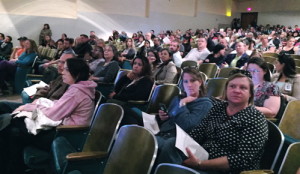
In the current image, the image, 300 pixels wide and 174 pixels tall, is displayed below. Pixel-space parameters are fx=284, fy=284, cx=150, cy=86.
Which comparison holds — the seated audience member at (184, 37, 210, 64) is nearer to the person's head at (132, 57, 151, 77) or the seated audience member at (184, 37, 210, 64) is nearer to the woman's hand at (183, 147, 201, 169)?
the person's head at (132, 57, 151, 77)

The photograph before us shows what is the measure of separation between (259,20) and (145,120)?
1784 centimetres

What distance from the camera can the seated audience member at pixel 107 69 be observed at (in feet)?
14.3

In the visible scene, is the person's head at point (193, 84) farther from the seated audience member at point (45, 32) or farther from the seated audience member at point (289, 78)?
the seated audience member at point (45, 32)

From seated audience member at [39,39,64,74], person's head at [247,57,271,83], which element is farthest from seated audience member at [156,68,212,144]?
seated audience member at [39,39,64,74]

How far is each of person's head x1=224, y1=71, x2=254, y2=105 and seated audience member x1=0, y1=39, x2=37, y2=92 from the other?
14.5ft

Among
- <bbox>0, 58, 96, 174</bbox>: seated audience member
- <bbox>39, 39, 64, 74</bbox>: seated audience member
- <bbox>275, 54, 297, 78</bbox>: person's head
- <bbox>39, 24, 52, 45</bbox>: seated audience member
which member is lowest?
<bbox>0, 58, 96, 174</bbox>: seated audience member

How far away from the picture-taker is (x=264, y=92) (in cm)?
272

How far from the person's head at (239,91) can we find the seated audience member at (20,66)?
4.42 m

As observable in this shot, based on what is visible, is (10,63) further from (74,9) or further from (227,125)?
(74,9)

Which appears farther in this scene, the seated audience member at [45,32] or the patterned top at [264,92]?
the seated audience member at [45,32]

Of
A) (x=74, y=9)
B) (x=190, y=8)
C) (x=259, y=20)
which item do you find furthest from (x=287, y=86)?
(x=259, y=20)

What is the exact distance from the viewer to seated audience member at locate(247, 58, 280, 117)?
8.59ft

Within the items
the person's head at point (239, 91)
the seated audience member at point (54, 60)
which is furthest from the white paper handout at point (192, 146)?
the seated audience member at point (54, 60)

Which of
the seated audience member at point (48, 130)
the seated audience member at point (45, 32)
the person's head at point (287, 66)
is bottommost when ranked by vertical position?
the seated audience member at point (48, 130)
